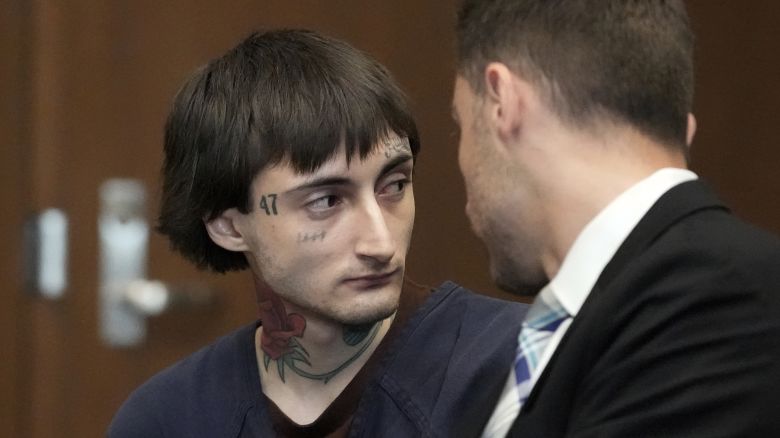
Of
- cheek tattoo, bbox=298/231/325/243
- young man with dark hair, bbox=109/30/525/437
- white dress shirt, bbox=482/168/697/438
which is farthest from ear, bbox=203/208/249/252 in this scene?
white dress shirt, bbox=482/168/697/438

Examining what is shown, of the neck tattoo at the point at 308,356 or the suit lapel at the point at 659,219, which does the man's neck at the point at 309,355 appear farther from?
the suit lapel at the point at 659,219

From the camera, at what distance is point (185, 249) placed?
1.74m

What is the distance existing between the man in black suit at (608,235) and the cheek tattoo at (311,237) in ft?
1.08

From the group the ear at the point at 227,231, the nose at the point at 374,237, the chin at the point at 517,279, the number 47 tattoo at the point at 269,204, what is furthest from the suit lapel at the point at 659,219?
the ear at the point at 227,231

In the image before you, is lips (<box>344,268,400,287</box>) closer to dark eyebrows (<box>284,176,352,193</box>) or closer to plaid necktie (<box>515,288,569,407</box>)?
dark eyebrows (<box>284,176,352,193</box>)

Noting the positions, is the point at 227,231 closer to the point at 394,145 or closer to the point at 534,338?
the point at 394,145

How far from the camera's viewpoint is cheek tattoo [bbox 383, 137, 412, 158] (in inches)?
60.0

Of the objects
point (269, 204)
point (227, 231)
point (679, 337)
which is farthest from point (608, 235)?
point (227, 231)

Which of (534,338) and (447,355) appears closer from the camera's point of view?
(534,338)

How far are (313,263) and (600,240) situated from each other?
524mm

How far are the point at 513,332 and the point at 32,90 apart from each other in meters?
1.05

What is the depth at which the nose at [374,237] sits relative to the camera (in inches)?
58.1

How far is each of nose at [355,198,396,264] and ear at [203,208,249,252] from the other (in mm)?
195

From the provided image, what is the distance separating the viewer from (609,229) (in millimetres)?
1060
